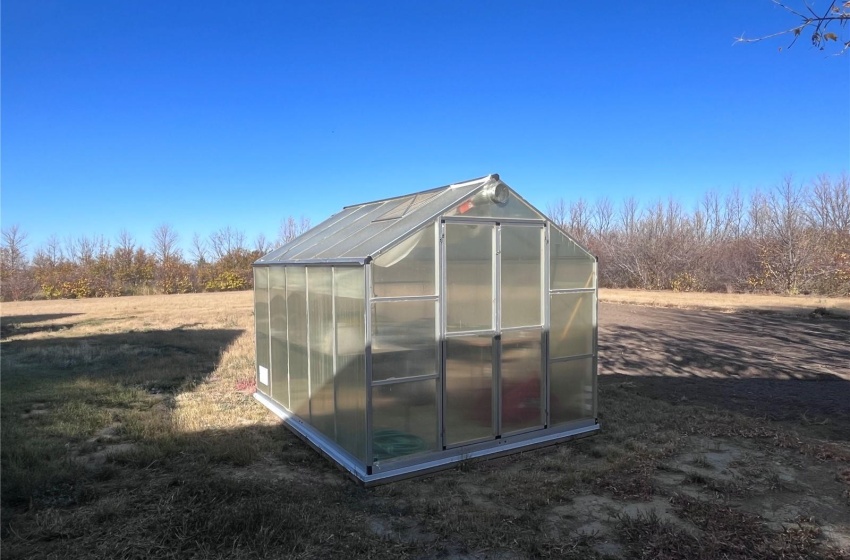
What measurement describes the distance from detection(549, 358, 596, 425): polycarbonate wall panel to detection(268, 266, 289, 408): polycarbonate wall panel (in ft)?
12.2

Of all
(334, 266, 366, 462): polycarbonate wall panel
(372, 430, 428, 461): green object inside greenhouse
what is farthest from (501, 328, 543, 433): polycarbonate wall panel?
(334, 266, 366, 462): polycarbonate wall panel

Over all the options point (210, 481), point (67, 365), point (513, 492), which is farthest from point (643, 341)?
point (67, 365)

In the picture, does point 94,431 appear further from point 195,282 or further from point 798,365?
point 195,282

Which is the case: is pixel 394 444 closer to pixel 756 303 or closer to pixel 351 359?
pixel 351 359

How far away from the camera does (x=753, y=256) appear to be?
3184 centimetres

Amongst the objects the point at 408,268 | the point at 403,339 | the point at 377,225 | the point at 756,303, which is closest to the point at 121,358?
the point at 377,225

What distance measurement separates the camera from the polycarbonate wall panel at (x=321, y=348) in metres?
5.96

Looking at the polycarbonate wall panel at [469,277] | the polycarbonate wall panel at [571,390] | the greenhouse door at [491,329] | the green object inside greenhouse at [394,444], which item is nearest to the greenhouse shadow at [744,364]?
the polycarbonate wall panel at [571,390]

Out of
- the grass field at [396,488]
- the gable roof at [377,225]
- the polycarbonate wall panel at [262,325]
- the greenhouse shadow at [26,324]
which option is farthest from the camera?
the greenhouse shadow at [26,324]

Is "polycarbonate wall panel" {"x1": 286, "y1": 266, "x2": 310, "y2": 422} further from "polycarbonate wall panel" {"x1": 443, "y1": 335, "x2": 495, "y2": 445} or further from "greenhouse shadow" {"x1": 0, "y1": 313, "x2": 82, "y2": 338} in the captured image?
"greenhouse shadow" {"x1": 0, "y1": 313, "x2": 82, "y2": 338}

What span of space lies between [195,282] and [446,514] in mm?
39175

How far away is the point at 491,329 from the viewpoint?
6035mm

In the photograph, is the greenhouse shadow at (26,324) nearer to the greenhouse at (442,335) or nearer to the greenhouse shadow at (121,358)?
the greenhouse shadow at (121,358)

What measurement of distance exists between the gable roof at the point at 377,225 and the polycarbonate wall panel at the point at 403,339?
64cm
